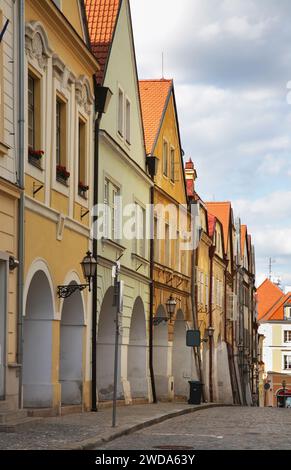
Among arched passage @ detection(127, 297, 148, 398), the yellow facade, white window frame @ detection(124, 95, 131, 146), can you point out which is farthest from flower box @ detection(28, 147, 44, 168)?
arched passage @ detection(127, 297, 148, 398)

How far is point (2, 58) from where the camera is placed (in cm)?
1795

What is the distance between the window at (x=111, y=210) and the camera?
89.9 feet

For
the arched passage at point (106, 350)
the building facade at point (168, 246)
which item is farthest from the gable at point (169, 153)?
the arched passage at point (106, 350)

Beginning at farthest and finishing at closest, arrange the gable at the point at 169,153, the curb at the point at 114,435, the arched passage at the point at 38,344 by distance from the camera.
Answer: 1. the gable at the point at 169,153
2. the arched passage at the point at 38,344
3. the curb at the point at 114,435

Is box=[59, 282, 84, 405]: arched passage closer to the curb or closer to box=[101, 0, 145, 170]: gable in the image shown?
the curb

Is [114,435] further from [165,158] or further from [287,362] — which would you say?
[287,362]

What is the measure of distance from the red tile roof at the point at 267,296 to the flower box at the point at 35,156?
87.6 meters

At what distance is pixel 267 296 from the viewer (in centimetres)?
11119

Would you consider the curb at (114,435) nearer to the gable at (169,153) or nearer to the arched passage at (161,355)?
Result: the arched passage at (161,355)

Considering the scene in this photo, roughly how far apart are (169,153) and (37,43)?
18943mm

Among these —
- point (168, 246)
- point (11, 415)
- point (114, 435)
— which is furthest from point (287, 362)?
point (114, 435)

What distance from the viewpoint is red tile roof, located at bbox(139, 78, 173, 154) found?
119ft

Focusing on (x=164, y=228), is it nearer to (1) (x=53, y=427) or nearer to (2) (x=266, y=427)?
(2) (x=266, y=427)

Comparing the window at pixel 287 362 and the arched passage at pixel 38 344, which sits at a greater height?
the arched passage at pixel 38 344
